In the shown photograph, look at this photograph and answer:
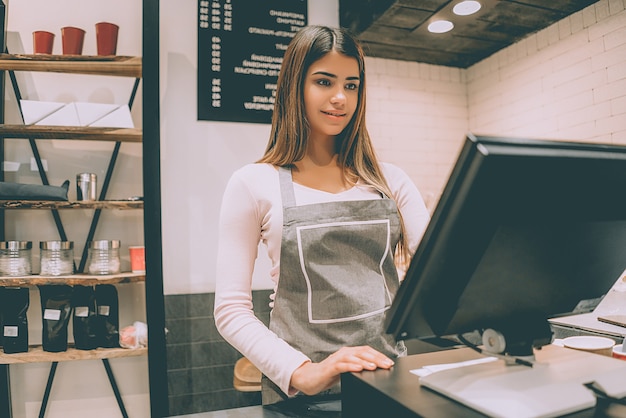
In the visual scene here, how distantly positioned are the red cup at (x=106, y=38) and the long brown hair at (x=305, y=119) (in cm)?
162

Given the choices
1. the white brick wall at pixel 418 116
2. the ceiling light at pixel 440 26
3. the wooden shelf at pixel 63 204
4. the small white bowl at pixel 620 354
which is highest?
the ceiling light at pixel 440 26

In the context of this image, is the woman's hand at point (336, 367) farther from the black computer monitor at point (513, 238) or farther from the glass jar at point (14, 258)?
the glass jar at point (14, 258)

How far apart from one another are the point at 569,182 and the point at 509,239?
0.10m

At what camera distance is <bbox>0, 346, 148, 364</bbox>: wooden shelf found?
2.31 m

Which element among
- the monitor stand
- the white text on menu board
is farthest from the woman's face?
the white text on menu board

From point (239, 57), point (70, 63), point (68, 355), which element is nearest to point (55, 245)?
point (68, 355)

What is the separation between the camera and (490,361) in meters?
0.72

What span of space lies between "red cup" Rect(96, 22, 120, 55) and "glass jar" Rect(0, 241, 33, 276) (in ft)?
Answer: 3.45

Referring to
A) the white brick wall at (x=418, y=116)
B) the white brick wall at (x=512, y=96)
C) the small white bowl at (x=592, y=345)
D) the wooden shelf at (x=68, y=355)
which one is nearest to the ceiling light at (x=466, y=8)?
the white brick wall at (x=512, y=96)

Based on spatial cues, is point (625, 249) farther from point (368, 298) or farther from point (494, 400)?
point (368, 298)

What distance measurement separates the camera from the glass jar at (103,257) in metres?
2.42

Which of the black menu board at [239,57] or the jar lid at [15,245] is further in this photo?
the black menu board at [239,57]

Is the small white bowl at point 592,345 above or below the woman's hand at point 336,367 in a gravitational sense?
below

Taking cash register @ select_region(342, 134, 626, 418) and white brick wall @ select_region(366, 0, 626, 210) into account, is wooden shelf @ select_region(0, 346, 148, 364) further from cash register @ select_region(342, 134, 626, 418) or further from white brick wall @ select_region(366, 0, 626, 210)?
cash register @ select_region(342, 134, 626, 418)
